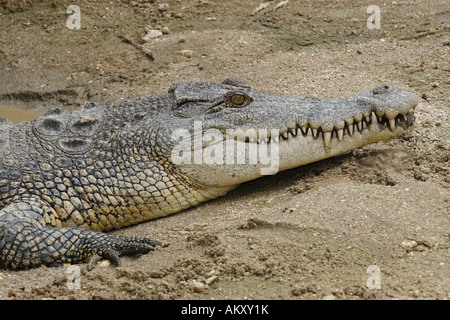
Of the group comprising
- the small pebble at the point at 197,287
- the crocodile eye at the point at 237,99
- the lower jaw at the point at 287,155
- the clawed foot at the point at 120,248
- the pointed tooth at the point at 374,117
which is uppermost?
the crocodile eye at the point at 237,99

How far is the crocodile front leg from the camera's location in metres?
4.04

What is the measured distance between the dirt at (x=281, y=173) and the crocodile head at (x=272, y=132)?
29cm

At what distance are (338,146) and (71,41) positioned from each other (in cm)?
549

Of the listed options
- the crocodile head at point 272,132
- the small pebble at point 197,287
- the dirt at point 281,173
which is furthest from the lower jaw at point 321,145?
the small pebble at point 197,287

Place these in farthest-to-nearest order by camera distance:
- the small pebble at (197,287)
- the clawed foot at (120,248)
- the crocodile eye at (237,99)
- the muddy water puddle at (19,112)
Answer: the muddy water puddle at (19,112) → the crocodile eye at (237,99) → the clawed foot at (120,248) → the small pebble at (197,287)

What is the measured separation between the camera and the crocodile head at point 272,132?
14.8 feet

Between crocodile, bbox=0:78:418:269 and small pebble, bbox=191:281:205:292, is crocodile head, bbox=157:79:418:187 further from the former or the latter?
small pebble, bbox=191:281:205:292

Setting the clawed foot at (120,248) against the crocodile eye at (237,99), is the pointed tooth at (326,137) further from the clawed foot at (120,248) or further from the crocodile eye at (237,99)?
the clawed foot at (120,248)

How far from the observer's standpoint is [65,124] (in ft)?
15.7

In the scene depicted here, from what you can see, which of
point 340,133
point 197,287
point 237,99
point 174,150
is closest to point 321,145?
point 340,133

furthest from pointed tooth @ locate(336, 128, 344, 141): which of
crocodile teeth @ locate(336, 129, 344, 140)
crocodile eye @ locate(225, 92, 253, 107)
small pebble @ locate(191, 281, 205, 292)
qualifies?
small pebble @ locate(191, 281, 205, 292)

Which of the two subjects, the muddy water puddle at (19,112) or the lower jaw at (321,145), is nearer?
the lower jaw at (321,145)

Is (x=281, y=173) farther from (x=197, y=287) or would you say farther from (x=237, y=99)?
(x=197, y=287)

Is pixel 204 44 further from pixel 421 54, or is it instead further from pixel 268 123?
pixel 268 123
